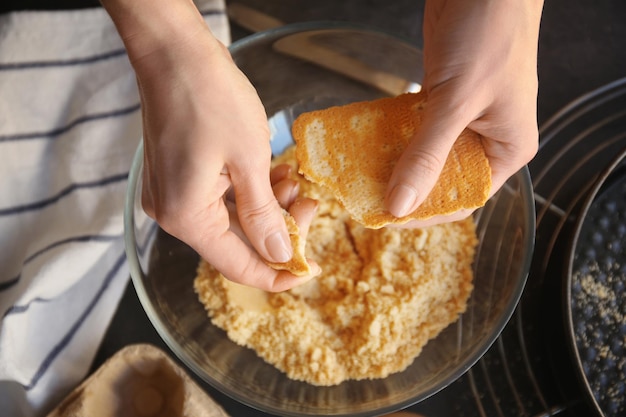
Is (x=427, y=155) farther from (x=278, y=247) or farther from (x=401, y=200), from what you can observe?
(x=278, y=247)

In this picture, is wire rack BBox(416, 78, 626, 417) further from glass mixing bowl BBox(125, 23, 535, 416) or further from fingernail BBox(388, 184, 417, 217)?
fingernail BBox(388, 184, 417, 217)

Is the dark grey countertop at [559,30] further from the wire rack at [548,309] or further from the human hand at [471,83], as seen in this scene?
the human hand at [471,83]

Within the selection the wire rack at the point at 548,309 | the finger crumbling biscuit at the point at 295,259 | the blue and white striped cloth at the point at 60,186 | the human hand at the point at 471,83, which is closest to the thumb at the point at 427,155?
the human hand at the point at 471,83

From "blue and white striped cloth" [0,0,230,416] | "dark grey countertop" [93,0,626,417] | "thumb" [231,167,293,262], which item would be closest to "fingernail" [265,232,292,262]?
"thumb" [231,167,293,262]

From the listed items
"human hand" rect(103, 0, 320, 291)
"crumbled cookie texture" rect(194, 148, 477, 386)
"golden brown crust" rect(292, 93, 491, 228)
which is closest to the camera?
"human hand" rect(103, 0, 320, 291)

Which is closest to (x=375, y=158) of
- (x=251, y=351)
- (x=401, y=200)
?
(x=401, y=200)

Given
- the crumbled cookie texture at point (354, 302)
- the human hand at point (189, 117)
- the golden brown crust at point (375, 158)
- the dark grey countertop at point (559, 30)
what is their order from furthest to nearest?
the dark grey countertop at point (559, 30)
the crumbled cookie texture at point (354, 302)
the golden brown crust at point (375, 158)
the human hand at point (189, 117)

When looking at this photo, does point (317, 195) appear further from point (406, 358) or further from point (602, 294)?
point (602, 294)
